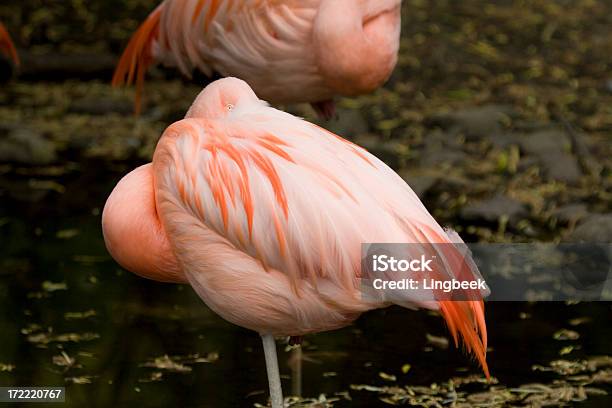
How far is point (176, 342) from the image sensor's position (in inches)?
166

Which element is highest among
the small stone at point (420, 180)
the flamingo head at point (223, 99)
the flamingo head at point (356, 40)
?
the flamingo head at point (356, 40)

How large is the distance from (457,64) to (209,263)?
5094 mm

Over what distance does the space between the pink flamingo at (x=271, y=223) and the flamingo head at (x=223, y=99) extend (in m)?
0.18

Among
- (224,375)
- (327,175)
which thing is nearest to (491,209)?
(224,375)

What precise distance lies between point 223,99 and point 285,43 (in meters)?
1.22

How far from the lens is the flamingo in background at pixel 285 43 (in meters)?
4.40

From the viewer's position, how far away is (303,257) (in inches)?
116

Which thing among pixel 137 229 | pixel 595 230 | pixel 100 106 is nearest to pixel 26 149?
pixel 100 106

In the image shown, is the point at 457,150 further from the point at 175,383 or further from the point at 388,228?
the point at 388,228

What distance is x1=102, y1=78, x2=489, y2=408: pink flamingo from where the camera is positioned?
9.70 ft

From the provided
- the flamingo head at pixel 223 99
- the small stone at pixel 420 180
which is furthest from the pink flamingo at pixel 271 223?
the small stone at pixel 420 180

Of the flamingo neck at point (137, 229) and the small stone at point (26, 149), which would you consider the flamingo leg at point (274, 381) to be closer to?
the flamingo neck at point (137, 229)

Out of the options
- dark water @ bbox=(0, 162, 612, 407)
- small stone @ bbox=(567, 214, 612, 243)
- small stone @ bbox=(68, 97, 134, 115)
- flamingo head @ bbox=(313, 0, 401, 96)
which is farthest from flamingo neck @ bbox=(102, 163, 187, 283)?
small stone @ bbox=(68, 97, 134, 115)

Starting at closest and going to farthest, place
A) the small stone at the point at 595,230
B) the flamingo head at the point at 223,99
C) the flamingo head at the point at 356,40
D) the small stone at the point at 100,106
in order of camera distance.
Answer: the flamingo head at the point at 223,99
the flamingo head at the point at 356,40
the small stone at the point at 595,230
the small stone at the point at 100,106
